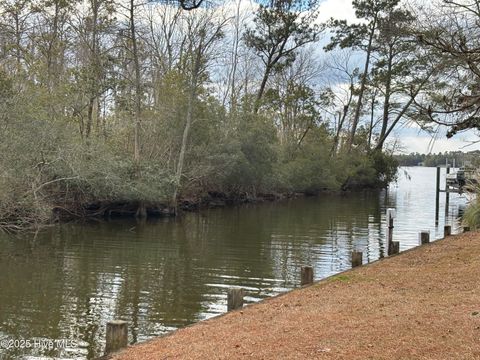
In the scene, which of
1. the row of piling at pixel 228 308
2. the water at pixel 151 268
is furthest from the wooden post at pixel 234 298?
the water at pixel 151 268

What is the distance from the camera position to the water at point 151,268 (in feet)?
29.0

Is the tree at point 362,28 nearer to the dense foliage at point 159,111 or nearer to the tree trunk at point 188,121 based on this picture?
the dense foliage at point 159,111

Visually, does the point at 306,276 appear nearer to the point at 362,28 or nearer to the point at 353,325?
the point at 353,325

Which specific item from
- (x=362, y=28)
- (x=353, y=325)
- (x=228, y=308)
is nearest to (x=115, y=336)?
(x=228, y=308)

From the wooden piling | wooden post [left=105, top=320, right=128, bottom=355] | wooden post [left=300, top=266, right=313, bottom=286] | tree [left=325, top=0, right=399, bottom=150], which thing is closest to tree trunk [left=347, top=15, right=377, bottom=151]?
tree [left=325, top=0, right=399, bottom=150]

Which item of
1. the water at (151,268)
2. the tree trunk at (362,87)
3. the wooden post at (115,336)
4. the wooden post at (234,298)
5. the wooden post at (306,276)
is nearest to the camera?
the wooden post at (115,336)

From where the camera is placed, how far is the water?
8828mm

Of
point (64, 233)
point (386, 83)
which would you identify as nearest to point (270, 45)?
point (386, 83)

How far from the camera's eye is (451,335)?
5.36 m

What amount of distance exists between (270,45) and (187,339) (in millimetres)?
34228

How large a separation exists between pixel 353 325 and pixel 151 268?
28.6ft

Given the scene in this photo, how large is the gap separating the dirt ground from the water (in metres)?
2.02

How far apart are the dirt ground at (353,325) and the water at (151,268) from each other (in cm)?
202

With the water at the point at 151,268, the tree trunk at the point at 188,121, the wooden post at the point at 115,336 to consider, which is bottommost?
the water at the point at 151,268
